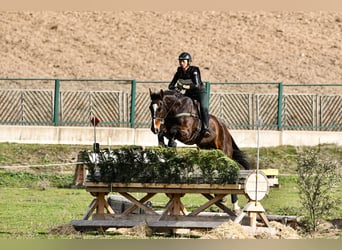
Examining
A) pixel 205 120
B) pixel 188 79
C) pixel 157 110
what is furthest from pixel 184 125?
pixel 157 110

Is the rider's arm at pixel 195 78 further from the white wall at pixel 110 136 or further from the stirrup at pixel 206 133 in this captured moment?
the white wall at pixel 110 136

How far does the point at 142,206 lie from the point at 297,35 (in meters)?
35.0

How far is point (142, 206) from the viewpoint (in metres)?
20.2

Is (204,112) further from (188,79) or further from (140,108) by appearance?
(140,108)

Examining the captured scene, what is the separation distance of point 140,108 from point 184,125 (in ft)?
55.7

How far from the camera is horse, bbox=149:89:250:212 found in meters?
22.0

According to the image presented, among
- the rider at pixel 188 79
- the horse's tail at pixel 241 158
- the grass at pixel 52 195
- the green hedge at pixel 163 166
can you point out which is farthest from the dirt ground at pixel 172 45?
the green hedge at pixel 163 166

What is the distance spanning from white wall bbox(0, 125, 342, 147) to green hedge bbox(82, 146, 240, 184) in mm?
16690

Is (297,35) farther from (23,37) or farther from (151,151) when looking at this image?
(151,151)

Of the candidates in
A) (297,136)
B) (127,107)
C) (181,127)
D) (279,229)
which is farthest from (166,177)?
(127,107)

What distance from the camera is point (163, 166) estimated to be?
1978cm

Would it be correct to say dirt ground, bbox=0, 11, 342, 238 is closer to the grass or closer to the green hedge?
the grass

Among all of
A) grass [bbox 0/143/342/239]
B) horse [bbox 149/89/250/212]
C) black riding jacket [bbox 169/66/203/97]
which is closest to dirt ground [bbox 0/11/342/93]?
grass [bbox 0/143/342/239]

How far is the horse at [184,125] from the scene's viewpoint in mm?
22016
